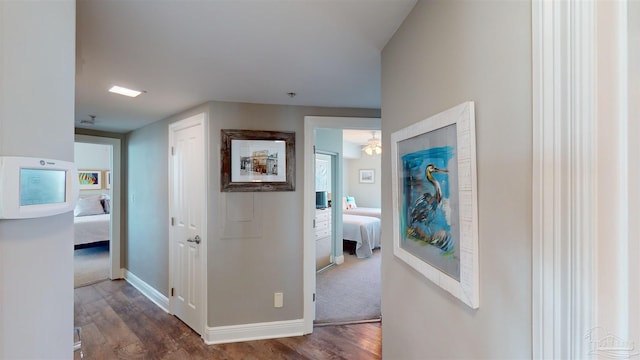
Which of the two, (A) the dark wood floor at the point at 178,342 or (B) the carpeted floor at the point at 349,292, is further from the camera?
(B) the carpeted floor at the point at 349,292

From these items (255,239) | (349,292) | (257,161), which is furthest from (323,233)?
(257,161)

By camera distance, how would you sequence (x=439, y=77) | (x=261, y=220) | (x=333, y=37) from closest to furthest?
1. (x=439, y=77)
2. (x=333, y=37)
3. (x=261, y=220)

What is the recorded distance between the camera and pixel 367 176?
8.58 m

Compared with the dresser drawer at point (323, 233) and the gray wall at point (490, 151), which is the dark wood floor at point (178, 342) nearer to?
the gray wall at point (490, 151)

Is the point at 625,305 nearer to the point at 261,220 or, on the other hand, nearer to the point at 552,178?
the point at 552,178

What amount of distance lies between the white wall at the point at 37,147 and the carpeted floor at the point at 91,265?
14.1ft

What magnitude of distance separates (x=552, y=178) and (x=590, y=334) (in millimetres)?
288

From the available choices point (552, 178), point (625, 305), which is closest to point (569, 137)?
point (552, 178)

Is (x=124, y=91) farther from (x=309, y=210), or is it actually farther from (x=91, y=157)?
(x=91, y=157)

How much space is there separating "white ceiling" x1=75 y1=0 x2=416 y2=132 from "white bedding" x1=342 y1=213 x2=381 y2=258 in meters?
3.35

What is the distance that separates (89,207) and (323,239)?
5149mm

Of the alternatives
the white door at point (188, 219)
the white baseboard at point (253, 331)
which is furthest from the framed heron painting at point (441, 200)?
the white door at point (188, 219)

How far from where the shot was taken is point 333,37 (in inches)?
57.1

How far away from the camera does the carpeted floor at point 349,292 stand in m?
3.11
